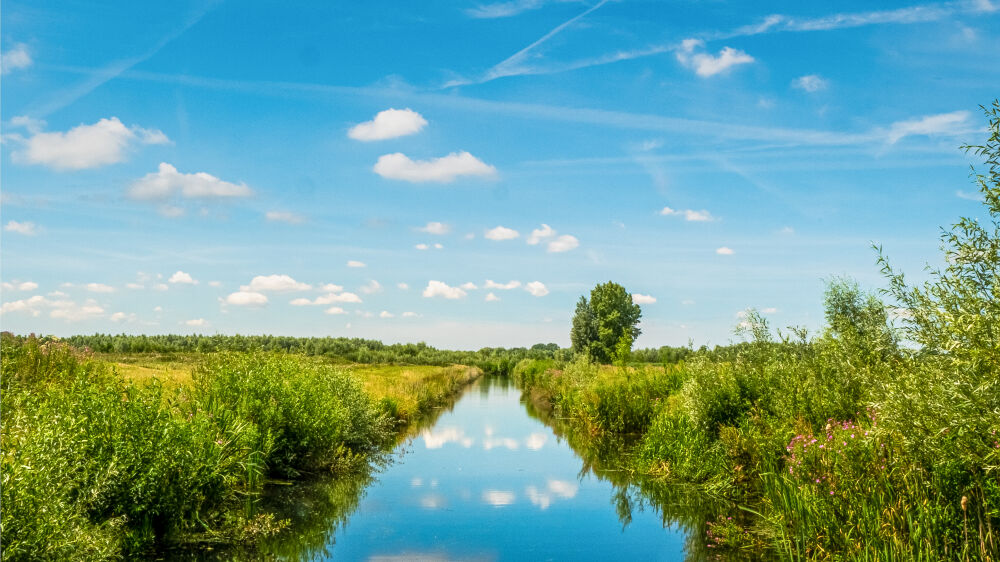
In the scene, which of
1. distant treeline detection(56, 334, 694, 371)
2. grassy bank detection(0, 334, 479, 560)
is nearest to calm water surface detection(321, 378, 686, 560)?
grassy bank detection(0, 334, 479, 560)

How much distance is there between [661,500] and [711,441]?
2229 millimetres

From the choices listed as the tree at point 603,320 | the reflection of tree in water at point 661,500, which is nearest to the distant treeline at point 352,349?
the tree at point 603,320

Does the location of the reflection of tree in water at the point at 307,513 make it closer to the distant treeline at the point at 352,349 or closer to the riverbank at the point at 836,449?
the riverbank at the point at 836,449

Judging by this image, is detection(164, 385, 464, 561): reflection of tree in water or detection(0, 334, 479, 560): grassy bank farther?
detection(164, 385, 464, 561): reflection of tree in water

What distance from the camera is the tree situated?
7544 centimetres

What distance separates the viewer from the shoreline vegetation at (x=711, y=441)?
7.50 metres

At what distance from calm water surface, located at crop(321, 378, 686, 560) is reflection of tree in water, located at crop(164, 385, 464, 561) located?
0.92 feet

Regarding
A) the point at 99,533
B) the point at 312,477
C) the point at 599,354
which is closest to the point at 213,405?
the point at 312,477

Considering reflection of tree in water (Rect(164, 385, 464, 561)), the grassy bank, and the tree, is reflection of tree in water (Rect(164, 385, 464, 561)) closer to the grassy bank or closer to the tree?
the grassy bank

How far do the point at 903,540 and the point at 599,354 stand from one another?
6793 centimetres

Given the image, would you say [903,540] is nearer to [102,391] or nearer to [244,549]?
[244,549]

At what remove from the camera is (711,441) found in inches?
716

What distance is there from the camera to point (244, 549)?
12.2m

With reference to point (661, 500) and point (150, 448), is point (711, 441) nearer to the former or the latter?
point (661, 500)
